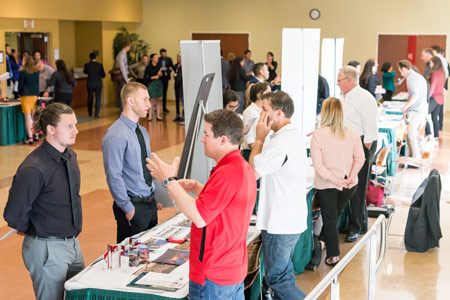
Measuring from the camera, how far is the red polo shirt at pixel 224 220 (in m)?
2.81

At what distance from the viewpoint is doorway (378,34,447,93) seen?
55.7ft

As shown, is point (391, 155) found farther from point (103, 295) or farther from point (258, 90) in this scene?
point (103, 295)

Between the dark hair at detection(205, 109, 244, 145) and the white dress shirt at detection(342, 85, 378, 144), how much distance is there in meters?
3.59

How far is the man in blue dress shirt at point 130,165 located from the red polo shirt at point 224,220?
1244 millimetres

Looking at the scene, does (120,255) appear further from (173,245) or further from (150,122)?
(150,122)

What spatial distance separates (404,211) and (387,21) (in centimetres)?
1078

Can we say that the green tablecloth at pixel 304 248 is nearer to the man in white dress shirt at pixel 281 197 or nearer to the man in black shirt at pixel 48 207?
the man in white dress shirt at pixel 281 197

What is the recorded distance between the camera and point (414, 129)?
10117mm

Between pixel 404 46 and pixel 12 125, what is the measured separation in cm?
1069

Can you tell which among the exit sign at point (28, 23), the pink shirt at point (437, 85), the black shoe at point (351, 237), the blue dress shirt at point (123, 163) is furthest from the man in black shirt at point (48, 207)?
the exit sign at point (28, 23)

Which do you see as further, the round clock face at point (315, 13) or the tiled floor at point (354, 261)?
the round clock face at point (315, 13)

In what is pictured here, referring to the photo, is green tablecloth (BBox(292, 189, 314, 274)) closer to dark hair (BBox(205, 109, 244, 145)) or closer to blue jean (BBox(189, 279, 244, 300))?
blue jean (BBox(189, 279, 244, 300))

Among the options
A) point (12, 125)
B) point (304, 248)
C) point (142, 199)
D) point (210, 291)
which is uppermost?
point (142, 199)

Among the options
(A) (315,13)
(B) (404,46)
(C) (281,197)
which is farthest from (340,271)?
(A) (315,13)
